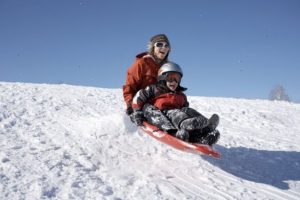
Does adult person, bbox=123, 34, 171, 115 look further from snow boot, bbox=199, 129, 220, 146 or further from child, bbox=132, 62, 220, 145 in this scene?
snow boot, bbox=199, 129, 220, 146

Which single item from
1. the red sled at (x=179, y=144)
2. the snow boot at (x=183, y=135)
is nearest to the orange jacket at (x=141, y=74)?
the red sled at (x=179, y=144)

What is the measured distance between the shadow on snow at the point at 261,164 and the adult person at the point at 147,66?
1.57m

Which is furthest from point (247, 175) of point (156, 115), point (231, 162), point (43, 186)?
point (43, 186)

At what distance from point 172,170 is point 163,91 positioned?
145cm

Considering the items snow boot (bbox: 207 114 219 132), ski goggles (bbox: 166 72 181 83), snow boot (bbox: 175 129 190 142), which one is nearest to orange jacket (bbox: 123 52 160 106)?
ski goggles (bbox: 166 72 181 83)

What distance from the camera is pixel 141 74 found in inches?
226

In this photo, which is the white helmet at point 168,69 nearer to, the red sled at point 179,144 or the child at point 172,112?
the child at point 172,112

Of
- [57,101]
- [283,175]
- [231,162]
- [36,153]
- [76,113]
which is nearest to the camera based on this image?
[36,153]

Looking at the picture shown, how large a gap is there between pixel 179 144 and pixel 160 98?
1078 mm

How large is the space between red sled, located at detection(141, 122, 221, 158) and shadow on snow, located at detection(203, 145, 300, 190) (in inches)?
23.3

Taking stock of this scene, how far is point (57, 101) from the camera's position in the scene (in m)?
8.15

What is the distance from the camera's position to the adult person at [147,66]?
5.66m

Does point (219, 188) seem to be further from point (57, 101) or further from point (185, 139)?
point (57, 101)

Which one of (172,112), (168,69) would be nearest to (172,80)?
(168,69)
